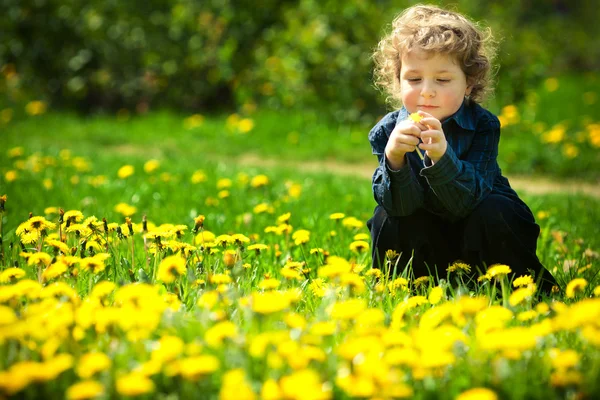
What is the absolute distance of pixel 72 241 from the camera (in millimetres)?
2836

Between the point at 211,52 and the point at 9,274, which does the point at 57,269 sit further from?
the point at 211,52

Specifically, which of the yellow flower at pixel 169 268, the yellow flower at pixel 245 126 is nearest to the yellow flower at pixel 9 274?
the yellow flower at pixel 169 268

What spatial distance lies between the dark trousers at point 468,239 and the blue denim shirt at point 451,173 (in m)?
0.05

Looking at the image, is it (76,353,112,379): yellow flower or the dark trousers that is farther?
the dark trousers

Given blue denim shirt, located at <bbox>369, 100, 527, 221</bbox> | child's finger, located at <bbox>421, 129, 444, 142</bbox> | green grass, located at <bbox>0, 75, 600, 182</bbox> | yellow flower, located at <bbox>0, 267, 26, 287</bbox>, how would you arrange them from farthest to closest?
green grass, located at <bbox>0, 75, 600, 182</bbox> < blue denim shirt, located at <bbox>369, 100, 527, 221</bbox> < child's finger, located at <bbox>421, 129, 444, 142</bbox> < yellow flower, located at <bbox>0, 267, 26, 287</bbox>

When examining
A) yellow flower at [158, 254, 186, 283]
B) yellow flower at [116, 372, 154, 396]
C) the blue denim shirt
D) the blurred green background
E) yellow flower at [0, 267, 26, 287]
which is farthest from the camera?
the blurred green background

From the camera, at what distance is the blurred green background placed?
7102mm

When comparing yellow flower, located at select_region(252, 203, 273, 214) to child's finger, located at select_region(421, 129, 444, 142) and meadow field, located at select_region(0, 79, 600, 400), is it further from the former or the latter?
child's finger, located at select_region(421, 129, 444, 142)

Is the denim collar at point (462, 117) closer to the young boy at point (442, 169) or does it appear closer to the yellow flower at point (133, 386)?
the young boy at point (442, 169)

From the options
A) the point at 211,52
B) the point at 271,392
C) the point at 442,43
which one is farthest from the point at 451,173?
the point at 211,52

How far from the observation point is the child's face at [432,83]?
96.4 inches

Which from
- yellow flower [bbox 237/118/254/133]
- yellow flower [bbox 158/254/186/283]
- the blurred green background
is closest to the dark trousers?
yellow flower [bbox 158/254/186/283]

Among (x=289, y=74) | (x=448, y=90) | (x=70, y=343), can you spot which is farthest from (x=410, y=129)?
(x=289, y=74)

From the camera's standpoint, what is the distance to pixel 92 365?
1428 millimetres
